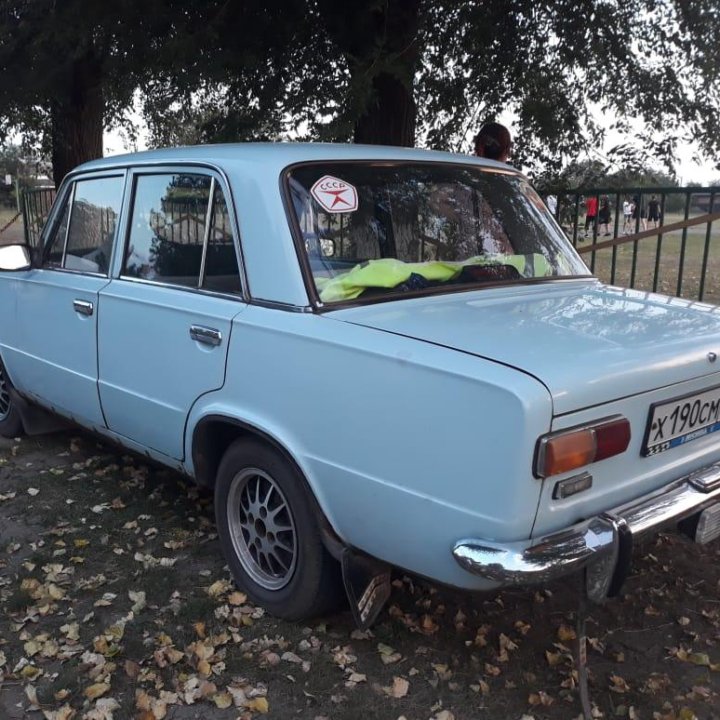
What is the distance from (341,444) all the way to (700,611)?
190 centimetres

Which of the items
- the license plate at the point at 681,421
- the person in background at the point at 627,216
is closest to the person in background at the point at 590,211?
the person in background at the point at 627,216

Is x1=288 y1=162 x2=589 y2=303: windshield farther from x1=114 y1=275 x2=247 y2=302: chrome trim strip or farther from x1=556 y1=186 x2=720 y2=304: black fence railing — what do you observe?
x1=556 y1=186 x2=720 y2=304: black fence railing

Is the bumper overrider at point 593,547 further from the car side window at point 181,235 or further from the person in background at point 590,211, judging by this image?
the person in background at point 590,211

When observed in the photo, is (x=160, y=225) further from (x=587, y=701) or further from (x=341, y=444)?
(x=587, y=701)

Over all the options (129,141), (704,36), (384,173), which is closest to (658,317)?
(384,173)

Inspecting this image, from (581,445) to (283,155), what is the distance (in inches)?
69.8

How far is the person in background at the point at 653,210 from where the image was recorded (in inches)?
238

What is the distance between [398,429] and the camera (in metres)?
2.46

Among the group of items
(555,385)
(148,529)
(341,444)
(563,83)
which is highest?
(563,83)

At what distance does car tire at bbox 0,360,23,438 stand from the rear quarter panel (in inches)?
115

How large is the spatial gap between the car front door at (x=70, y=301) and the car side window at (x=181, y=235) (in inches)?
8.6

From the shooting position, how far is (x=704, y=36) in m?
6.25

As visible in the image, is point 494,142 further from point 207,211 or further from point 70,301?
point 70,301

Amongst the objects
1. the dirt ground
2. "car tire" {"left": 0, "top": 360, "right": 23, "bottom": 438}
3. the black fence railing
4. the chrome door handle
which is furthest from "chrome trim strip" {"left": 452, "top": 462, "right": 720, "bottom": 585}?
"car tire" {"left": 0, "top": 360, "right": 23, "bottom": 438}
